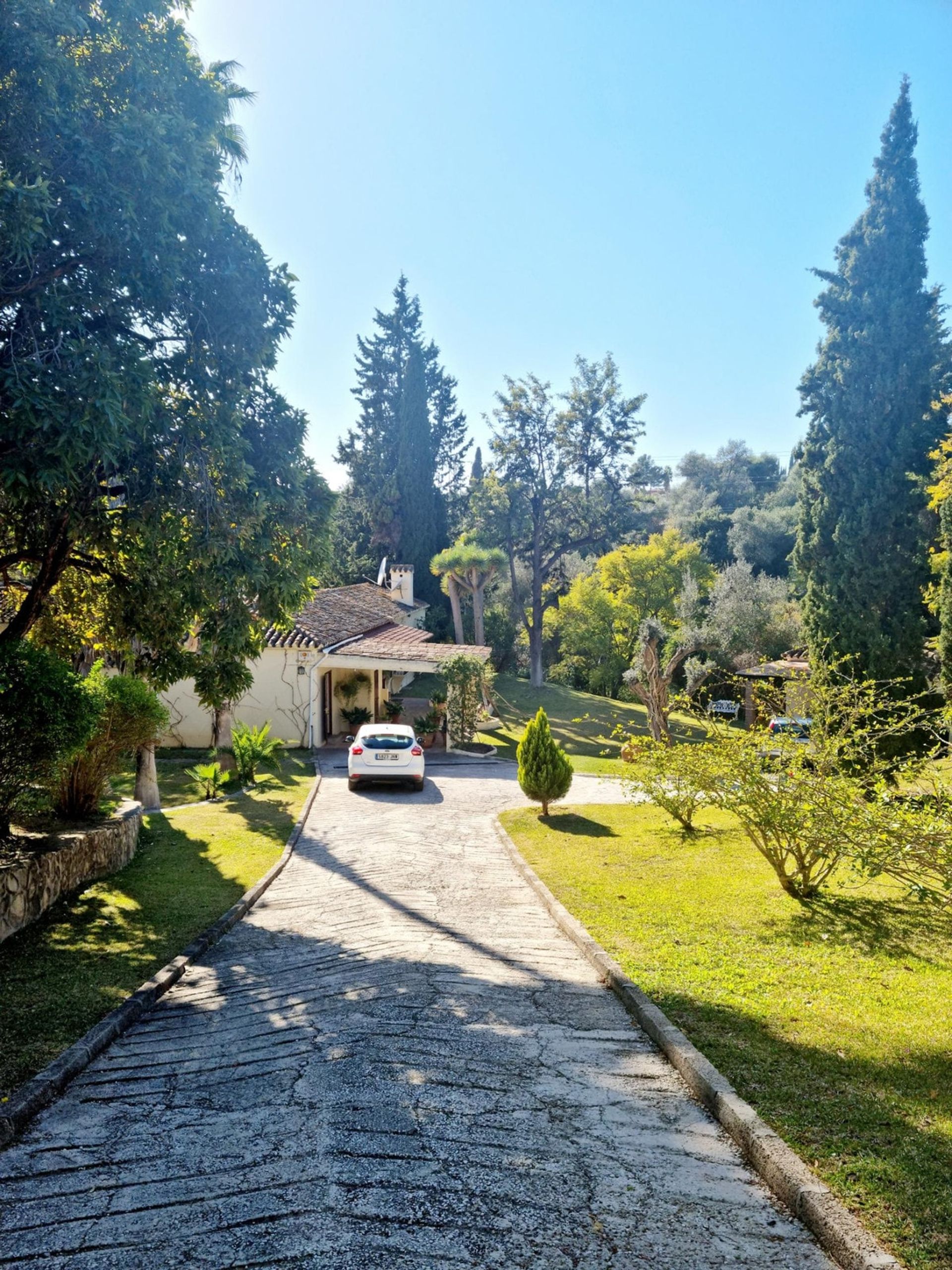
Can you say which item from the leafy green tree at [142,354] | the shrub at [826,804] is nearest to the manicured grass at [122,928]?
the leafy green tree at [142,354]

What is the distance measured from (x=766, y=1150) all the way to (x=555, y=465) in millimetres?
36756

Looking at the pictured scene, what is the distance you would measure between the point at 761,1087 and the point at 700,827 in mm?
8740

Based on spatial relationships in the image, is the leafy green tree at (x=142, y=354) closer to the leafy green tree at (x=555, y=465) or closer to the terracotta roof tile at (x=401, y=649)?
the terracotta roof tile at (x=401, y=649)

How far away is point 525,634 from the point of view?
43.2 m

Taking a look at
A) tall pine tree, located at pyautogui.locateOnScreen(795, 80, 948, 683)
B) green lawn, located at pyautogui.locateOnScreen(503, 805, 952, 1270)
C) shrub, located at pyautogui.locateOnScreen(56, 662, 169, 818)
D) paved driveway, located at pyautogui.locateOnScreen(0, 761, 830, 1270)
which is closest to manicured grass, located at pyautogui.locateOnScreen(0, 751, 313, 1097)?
paved driveway, located at pyautogui.locateOnScreen(0, 761, 830, 1270)

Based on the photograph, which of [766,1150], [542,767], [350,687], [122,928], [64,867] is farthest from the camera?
[350,687]

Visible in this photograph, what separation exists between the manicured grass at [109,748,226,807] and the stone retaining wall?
213 centimetres

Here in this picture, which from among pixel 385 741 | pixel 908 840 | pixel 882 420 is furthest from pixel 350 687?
pixel 908 840

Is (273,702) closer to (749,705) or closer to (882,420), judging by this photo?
(882,420)

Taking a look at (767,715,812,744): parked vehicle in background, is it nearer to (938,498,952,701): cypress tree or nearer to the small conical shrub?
the small conical shrub

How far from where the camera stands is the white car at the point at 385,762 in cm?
1694

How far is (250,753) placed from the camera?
1736 centimetres

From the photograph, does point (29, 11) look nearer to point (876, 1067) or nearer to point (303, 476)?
point (303, 476)

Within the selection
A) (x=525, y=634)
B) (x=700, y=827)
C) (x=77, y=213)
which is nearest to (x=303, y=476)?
(x=77, y=213)
